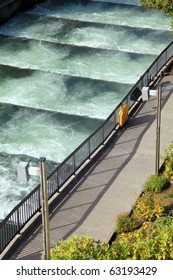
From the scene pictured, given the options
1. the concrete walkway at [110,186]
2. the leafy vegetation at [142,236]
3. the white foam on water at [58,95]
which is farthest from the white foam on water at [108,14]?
the leafy vegetation at [142,236]

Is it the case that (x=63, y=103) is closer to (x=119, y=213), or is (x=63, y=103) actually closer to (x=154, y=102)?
(x=154, y=102)

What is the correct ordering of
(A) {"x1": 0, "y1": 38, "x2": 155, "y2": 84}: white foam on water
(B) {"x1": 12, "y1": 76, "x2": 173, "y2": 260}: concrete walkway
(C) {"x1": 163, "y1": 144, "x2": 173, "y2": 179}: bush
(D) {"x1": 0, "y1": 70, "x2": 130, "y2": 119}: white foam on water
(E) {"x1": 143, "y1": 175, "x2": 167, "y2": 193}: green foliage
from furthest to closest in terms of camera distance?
(A) {"x1": 0, "y1": 38, "x2": 155, "y2": 84}: white foam on water
(D) {"x1": 0, "y1": 70, "x2": 130, "y2": 119}: white foam on water
(C) {"x1": 163, "y1": 144, "x2": 173, "y2": 179}: bush
(E) {"x1": 143, "y1": 175, "x2": 167, "y2": 193}: green foliage
(B) {"x1": 12, "y1": 76, "x2": 173, "y2": 260}: concrete walkway

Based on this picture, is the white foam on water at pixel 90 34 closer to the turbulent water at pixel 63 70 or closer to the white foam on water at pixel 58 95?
the turbulent water at pixel 63 70

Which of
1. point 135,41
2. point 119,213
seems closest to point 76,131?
point 119,213

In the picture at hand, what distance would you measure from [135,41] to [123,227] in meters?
24.2

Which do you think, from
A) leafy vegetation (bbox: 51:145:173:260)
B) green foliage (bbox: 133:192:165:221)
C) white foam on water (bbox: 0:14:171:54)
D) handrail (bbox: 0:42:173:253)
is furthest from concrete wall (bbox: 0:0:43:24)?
green foliage (bbox: 133:192:165:221)

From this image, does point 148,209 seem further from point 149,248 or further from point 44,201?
point 44,201

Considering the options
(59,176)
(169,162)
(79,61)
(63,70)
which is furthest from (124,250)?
(79,61)

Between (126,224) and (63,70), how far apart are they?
19.4 m

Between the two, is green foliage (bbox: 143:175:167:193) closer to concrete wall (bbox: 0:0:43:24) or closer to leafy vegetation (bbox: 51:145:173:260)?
leafy vegetation (bbox: 51:145:173:260)

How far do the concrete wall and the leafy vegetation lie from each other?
85.9 ft

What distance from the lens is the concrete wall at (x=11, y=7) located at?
165 feet

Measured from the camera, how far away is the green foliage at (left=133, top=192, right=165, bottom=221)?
24.4 metres

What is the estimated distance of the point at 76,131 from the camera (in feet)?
114
